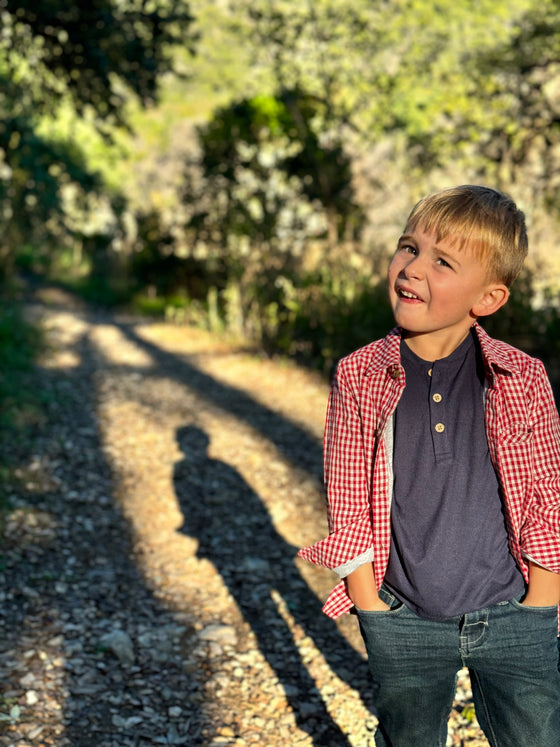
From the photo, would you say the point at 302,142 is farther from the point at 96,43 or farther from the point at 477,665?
the point at 477,665

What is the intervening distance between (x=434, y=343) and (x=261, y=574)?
8.62 ft

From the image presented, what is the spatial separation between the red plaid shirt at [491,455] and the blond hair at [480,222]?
19cm

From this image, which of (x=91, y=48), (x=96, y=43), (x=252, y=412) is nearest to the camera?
(x=252, y=412)

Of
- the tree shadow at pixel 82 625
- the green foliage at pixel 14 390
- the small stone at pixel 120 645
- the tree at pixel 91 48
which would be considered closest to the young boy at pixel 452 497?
the tree shadow at pixel 82 625

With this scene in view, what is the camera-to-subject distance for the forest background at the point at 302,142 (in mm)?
8625

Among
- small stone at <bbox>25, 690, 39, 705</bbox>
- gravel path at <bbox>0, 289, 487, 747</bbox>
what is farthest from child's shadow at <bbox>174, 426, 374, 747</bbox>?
small stone at <bbox>25, 690, 39, 705</bbox>

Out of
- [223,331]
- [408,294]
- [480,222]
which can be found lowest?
[223,331]

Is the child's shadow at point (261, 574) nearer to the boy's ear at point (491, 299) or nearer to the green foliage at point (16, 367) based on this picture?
the green foliage at point (16, 367)

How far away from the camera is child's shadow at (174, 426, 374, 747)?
309cm

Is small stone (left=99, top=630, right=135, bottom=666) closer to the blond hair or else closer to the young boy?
the young boy

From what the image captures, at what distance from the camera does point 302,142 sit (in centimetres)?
1111

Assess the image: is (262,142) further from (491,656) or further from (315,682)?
(491,656)

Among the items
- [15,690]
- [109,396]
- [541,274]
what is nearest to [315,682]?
[15,690]

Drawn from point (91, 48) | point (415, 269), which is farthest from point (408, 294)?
point (91, 48)
